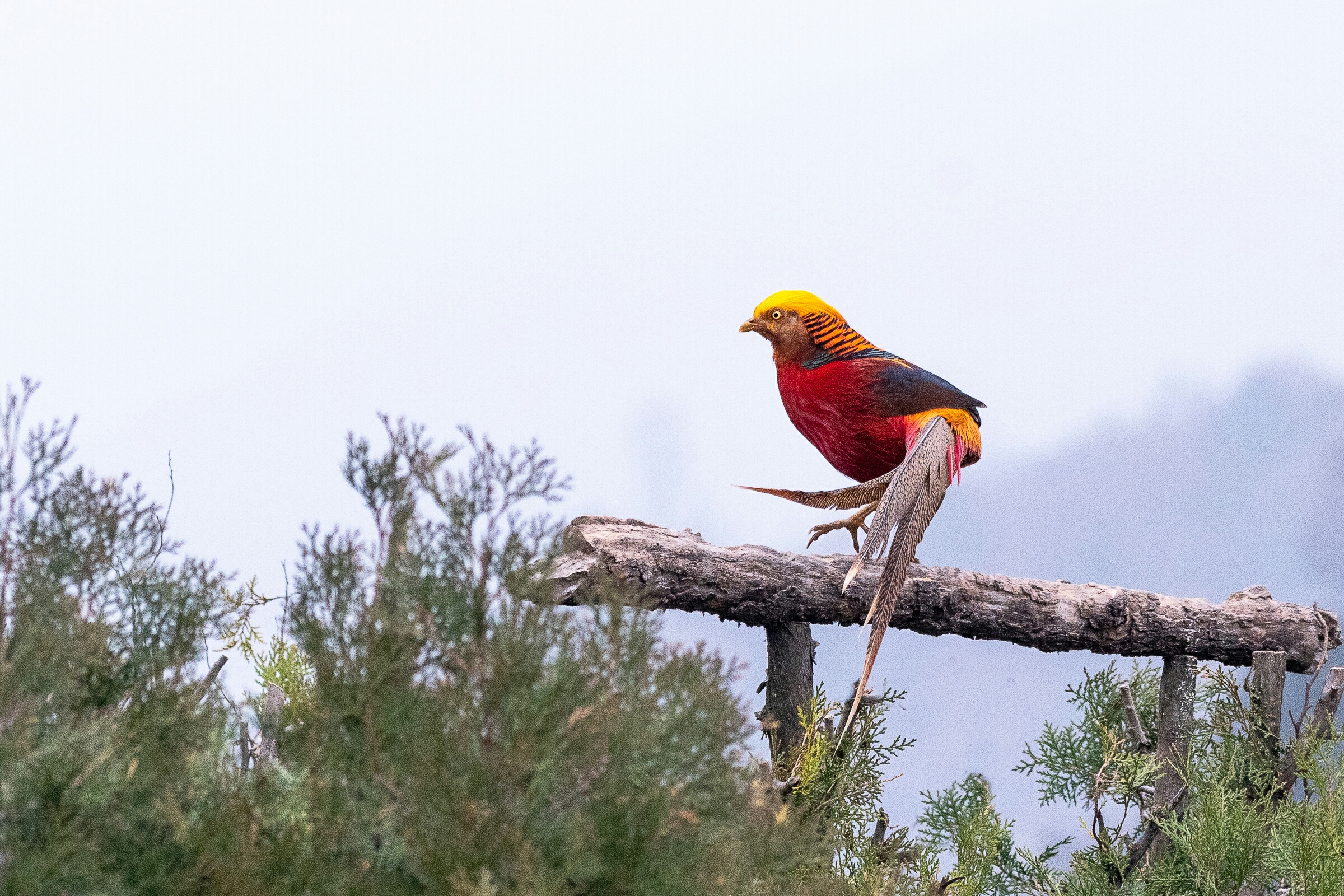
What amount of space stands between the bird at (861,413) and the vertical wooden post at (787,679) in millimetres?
238

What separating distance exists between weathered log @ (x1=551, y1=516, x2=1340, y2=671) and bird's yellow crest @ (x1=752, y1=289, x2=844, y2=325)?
30.0 inches

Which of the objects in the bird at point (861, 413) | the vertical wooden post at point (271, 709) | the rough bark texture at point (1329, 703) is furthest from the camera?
the rough bark texture at point (1329, 703)

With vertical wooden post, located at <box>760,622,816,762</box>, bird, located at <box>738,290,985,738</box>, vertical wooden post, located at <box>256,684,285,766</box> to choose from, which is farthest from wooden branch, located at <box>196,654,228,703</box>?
vertical wooden post, located at <box>760,622,816,762</box>

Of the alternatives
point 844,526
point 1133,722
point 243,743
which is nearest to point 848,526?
point 844,526

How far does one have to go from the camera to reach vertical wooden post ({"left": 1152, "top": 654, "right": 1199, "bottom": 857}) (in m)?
3.92

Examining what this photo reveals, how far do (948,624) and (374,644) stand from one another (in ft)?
8.85

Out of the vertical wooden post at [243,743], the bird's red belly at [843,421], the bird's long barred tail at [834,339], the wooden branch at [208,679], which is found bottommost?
the vertical wooden post at [243,743]

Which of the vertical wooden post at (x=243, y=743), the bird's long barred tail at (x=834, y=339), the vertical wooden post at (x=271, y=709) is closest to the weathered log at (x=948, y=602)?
the bird's long barred tail at (x=834, y=339)

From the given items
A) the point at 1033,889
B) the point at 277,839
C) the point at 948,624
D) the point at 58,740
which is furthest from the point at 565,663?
the point at 1033,889

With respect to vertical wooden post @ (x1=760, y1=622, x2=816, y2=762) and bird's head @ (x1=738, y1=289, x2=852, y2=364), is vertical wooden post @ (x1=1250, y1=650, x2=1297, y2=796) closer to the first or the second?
vertical wooden post @ (x1=760, y1=622, x2=816, y2=762)

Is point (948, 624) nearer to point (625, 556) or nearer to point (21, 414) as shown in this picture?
point (625, 556)

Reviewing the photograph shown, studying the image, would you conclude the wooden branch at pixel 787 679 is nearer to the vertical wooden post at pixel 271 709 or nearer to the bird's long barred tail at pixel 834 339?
the bird's long barred tail at pixel 834 339

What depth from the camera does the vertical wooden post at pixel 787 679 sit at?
3.58 m

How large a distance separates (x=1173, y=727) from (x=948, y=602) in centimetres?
112
